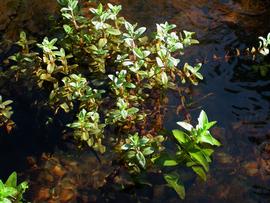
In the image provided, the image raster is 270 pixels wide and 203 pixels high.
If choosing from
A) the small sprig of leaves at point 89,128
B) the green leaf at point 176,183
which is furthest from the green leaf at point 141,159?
the small sprig of leaves at point 89,128

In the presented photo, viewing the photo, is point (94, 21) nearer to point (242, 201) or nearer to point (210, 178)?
point (210, 178)

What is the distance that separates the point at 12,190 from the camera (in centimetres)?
361

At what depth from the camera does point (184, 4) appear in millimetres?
6051

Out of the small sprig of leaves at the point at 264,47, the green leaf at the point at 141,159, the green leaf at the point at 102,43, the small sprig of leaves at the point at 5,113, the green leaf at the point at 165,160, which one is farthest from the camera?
the small sprig of leaves at the point at 264,47

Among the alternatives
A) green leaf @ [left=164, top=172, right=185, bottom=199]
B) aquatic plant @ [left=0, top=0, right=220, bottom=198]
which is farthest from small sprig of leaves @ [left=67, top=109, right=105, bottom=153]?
green leaf @ [left=164, top=172, right=185, bottom=199]

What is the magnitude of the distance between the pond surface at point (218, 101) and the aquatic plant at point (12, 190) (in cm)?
42

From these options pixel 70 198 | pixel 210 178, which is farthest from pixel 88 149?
pixel 210 178

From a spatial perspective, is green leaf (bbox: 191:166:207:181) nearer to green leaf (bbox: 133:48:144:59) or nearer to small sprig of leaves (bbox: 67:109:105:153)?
small sprig of leaves (bbox: 67:109:105:153)

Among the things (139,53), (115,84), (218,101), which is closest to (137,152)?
(115,84)

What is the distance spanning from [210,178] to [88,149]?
1.31m

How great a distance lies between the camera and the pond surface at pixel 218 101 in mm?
4328

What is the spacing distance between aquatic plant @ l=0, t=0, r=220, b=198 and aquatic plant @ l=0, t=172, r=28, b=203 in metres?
0.77

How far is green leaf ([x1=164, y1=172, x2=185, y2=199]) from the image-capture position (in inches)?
166

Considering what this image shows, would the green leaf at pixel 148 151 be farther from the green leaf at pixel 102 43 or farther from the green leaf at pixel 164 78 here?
the green leaf at pixel 102 43
